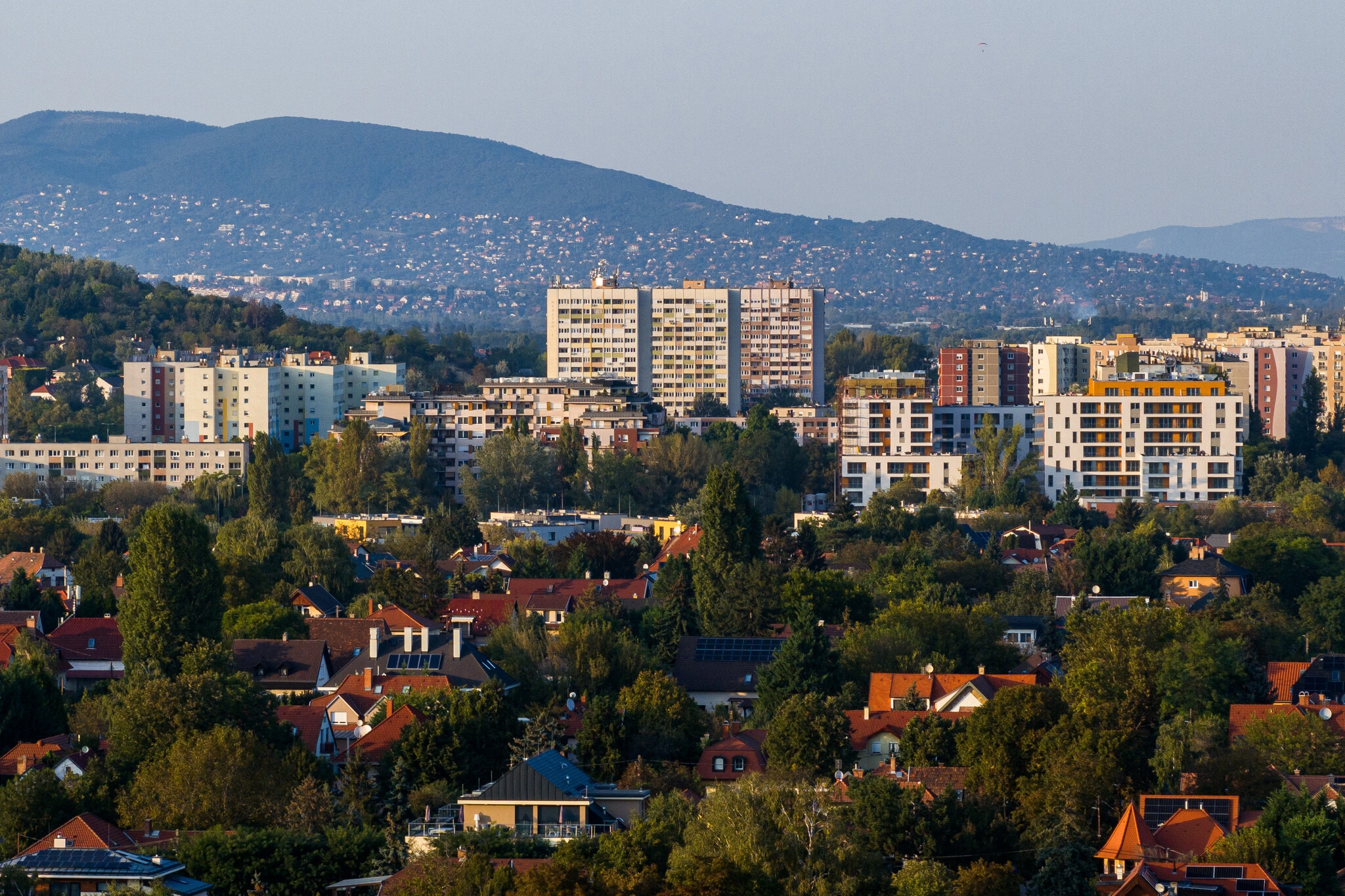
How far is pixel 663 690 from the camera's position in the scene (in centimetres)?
3127

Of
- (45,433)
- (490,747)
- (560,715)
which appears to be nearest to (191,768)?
(490,747)

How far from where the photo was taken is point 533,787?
83.2ft

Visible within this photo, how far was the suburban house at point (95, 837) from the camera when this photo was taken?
2423 cm

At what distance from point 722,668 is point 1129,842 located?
13.2 m

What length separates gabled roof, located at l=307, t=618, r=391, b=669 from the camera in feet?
121

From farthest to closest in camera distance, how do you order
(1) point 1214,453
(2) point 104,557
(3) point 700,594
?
(1) point 1214,453, (2) point 104,557, (3) point 700,594

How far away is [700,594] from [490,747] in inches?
564

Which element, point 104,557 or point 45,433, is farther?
point 45,433

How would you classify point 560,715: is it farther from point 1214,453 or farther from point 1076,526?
point 1214,453

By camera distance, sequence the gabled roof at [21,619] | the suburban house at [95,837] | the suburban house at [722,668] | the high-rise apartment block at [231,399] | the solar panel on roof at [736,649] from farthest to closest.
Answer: the high-rise apartment block at [231,399]
the gabled roof at [21,619]
the solar panel on roof at [736,649]
the suburban house at [722,668]
the suburban house at [95,837]

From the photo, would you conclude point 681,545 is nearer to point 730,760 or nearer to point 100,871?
point 730,760

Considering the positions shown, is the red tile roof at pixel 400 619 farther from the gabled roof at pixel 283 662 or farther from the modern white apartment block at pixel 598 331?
the modern white apartment block at pixel 598 331

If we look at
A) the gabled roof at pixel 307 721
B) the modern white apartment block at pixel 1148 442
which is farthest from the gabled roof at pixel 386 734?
the modern white apartment block at pixel 1148 442

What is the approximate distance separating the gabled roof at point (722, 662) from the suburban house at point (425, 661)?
321cm
